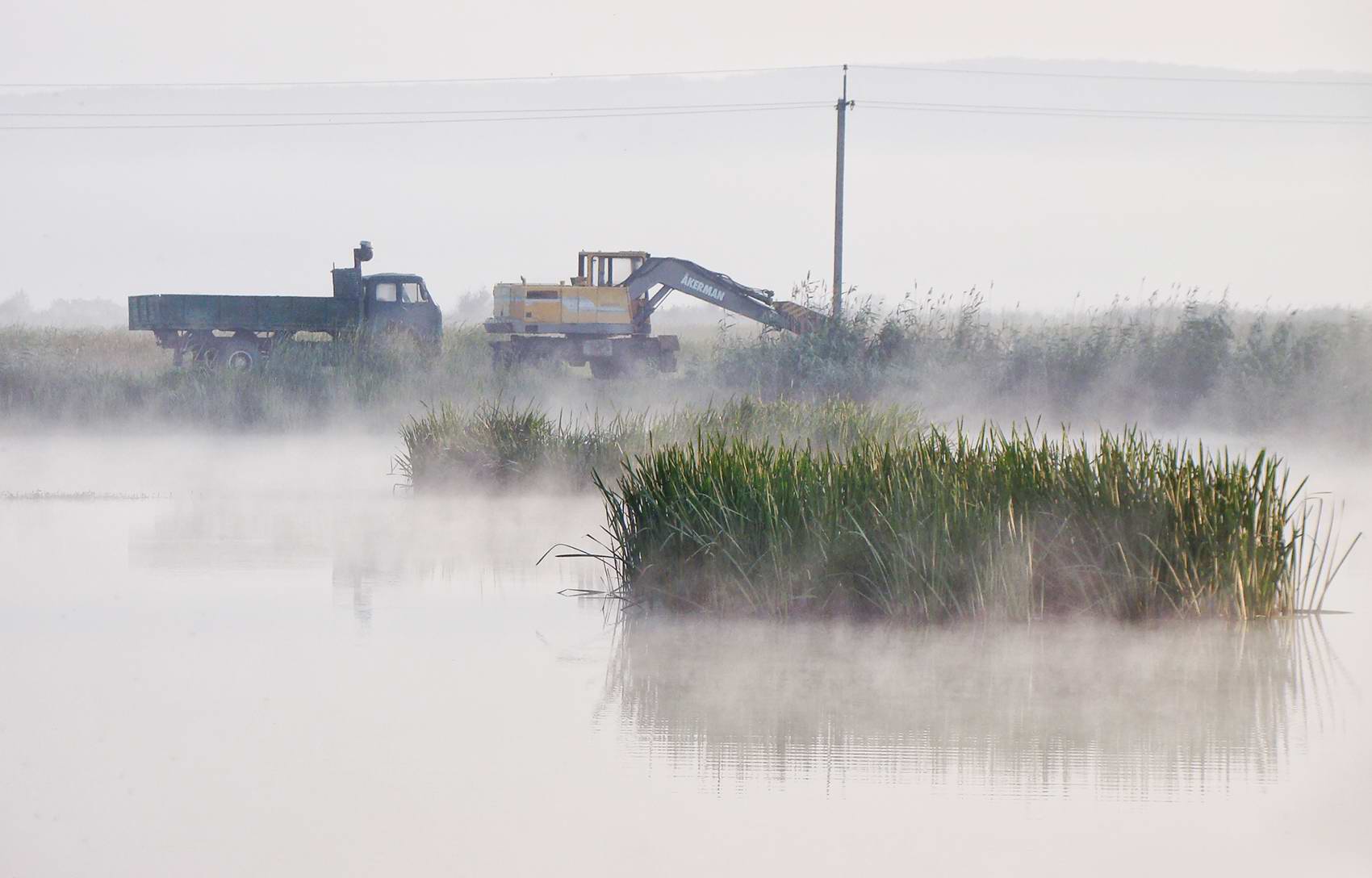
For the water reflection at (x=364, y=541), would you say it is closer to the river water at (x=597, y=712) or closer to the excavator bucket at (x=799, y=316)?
the river water at (x=597, y=712)

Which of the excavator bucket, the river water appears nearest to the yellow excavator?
the excavator bucket

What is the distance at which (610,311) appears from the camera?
2511cm

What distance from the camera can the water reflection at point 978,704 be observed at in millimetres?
5105

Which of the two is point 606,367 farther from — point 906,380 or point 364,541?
point 364,541

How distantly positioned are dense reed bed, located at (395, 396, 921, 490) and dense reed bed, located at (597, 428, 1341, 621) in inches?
163

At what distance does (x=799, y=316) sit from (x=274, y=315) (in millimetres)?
9000

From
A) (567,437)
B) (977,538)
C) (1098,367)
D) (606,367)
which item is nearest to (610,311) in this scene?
(606,367)

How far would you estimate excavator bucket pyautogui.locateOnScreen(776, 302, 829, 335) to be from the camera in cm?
2414

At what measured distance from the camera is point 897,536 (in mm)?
7227

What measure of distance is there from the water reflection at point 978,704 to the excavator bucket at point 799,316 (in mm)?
16986

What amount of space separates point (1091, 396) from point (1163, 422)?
129 centimetres

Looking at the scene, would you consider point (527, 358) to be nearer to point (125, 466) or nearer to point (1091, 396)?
point (1091, 396)

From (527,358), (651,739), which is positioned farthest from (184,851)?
(527,358)

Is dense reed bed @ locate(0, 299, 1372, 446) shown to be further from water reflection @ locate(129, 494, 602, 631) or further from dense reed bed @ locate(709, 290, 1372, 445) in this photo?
water reflection @ locate(129, 494, 602, 631)
